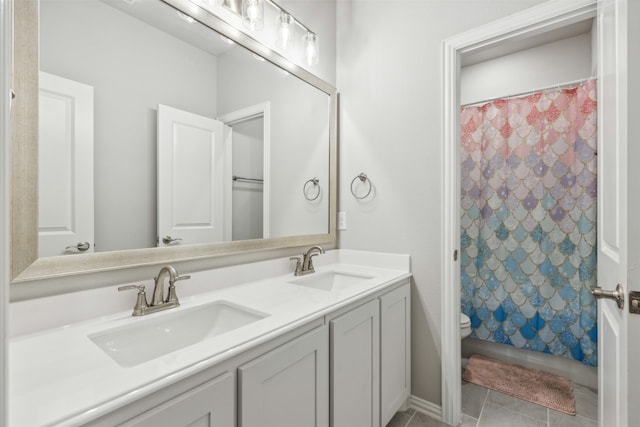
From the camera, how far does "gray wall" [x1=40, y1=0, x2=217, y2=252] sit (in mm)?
962

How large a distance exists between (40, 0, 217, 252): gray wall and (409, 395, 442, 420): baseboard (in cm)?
160

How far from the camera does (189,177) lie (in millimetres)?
1278

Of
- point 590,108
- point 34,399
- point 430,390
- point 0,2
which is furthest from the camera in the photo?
point 590,108

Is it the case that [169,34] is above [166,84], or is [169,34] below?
above

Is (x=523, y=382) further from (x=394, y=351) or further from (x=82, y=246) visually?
(x=82, y=246)

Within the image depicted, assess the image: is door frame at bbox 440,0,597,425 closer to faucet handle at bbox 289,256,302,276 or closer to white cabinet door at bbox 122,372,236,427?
faucet handle at bbox 289,256,302,276

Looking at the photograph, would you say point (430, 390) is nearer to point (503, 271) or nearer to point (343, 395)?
point (343, 395)

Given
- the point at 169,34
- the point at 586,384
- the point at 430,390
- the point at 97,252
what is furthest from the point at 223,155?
the point at 586,384

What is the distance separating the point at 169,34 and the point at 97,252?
0.84m

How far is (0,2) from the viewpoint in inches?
14.2

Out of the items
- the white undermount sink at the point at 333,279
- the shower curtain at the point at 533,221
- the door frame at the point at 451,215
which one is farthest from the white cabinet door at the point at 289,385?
the shower curtain at the point at 533,221

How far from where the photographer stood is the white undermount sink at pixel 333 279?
1.67 metres

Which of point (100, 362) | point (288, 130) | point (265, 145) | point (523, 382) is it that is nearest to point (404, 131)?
point (288, 130)

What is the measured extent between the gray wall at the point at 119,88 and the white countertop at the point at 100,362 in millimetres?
289
